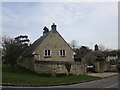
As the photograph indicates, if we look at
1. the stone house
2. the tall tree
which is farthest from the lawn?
the tall tree

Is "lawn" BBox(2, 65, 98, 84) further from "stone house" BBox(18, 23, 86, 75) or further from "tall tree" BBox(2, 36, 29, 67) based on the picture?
"tall tree" BBox(2, 36, 29, 67)

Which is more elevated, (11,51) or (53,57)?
(11,51)

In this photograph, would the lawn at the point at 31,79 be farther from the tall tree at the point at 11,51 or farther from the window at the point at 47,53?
the window at the point at 47,53

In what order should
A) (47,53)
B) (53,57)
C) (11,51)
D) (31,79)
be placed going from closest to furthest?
1. (31,79)
2. (11,51)
3. (47,53)
4. (53,57)

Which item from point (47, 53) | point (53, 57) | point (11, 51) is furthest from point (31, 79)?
point (53, 57)

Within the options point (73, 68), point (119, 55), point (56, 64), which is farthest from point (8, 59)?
point (119, 55)

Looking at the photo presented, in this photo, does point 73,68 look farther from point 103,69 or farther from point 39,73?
point 103,69

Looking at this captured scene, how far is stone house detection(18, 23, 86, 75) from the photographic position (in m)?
37.3

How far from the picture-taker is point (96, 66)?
175 ft

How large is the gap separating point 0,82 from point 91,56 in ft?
168

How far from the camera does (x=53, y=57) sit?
148ft

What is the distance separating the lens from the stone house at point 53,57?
1467 inches

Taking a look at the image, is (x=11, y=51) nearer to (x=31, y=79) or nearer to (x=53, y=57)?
(x=53, y=57)

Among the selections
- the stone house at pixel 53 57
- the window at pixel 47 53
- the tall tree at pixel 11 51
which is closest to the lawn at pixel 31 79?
the stone house at pixel 53 57
